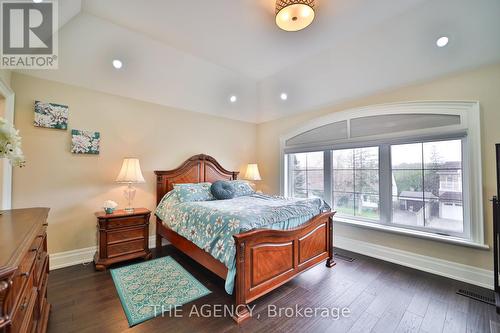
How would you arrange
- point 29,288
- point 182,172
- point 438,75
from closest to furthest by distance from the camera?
point 29,288, point 438,75, point 182,172

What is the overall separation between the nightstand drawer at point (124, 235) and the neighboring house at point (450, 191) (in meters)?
4.03

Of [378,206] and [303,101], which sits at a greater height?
[303,101]

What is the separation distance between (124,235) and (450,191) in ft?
14.0

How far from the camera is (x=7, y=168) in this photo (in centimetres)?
240

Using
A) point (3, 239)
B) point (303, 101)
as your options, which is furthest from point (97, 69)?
point (303, 101)

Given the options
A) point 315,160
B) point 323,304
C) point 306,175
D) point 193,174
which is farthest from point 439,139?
point 193,174

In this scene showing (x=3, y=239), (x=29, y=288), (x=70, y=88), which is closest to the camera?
(x=3, y=239)

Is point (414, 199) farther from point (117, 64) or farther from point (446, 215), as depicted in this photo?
point (117, 64)

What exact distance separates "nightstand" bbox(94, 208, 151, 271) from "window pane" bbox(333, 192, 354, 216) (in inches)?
122

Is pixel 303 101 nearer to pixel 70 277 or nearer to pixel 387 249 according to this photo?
pixel 387 249

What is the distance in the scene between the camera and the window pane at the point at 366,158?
3.37 m

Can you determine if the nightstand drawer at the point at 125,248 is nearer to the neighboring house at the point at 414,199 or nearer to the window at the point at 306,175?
the window at the point at 306,175

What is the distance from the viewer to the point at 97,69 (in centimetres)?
291

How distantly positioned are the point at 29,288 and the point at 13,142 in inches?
36.1
